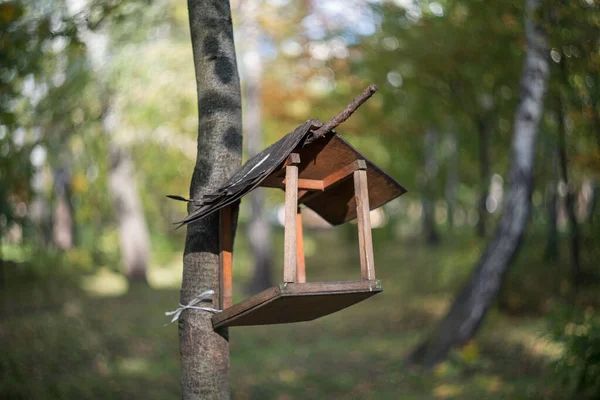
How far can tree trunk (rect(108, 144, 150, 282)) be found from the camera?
51.3ft

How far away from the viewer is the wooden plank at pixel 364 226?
3.58 metres

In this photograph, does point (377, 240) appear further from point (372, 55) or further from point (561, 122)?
point (561, 122)

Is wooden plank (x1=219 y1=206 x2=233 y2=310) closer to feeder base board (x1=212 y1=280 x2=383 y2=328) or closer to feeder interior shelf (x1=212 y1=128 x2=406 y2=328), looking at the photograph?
feeder interior shelf (x1=212 y1=128 x2=406 y2=328)

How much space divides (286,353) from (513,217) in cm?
388

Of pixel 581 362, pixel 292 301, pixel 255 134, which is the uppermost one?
pixel 255 134

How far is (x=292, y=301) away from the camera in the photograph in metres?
3.31

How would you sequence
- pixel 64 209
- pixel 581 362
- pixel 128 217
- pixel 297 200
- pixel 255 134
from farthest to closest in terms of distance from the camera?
pixel 64 209 < pixel 128 217 < pixel 255 134 < pixel 581 362 < pixel 297 200

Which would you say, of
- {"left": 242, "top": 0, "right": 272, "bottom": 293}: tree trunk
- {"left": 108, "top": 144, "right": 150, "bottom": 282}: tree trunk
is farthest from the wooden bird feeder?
{"left": 108, "top": 144, "right": 150, "bottom": 282}: tree trunk

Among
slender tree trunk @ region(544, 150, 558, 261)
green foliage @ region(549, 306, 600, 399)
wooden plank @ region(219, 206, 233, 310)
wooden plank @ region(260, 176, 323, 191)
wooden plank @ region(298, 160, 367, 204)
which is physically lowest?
green foliage @ region(549, 306, 600, 399)

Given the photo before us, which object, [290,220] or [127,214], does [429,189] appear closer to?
[127,214]

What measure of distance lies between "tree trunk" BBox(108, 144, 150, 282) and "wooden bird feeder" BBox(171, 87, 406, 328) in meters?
12.1

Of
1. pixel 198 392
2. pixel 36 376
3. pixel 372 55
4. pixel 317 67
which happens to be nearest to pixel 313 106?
pixel 317 67

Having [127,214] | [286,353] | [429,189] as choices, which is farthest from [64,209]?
[286,353]

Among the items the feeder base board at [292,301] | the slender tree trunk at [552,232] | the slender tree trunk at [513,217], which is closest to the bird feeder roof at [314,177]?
the feeder base board at [292,301]
